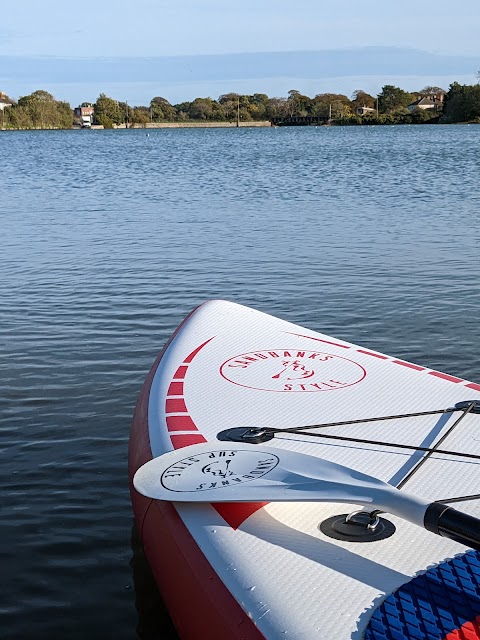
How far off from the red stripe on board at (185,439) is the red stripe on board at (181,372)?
721 millimetres

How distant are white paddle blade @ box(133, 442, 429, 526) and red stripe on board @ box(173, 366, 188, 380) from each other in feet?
3.33

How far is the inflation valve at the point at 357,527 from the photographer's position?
100.0 inches

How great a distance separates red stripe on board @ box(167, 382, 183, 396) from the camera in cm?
393

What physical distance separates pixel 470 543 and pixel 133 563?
185cm

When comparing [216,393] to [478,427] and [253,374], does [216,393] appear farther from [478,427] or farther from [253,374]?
[478,427]

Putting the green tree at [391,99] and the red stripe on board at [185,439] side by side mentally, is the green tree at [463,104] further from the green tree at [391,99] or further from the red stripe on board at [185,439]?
the red stripe on board at [185,439]

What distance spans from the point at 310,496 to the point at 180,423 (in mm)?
1108

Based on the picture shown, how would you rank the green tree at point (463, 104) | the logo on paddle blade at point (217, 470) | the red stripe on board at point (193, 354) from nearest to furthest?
the logo on paddle blade at point (217, 470) → the red stripe on board at point (193, 354) → the green tree at point (463, 104)

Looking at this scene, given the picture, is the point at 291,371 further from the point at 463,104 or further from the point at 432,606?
the point at 463,104

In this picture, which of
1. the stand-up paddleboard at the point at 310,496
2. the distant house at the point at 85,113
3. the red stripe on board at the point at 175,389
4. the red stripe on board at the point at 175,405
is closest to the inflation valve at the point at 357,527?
the stand-up paddleboard at the point at 310,496

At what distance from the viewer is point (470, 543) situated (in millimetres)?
2242

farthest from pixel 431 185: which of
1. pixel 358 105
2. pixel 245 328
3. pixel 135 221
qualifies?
pixel 358 105

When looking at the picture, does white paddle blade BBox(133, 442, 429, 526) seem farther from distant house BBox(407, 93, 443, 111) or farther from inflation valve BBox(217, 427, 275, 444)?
distant house BBox(407, 93, 443, 111)

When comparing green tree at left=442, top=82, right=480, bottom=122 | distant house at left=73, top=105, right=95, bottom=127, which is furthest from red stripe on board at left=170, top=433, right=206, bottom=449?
distant house at left=73, top=105, right=95, bottom=127
